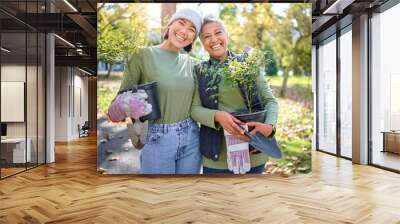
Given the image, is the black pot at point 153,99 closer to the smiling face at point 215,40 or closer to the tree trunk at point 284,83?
the smiling face at point 215,40

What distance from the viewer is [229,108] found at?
6.27 m

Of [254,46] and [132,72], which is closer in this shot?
[132,72]

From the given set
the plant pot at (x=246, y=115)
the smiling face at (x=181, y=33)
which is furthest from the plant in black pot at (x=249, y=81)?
the smiling face at (x=181, y=33)

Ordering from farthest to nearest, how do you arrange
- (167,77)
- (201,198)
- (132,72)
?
(132,72)
(167,77)
(201,198)

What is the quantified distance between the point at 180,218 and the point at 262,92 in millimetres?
2933

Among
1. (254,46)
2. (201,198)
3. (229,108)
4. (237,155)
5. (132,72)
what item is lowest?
(201,198)

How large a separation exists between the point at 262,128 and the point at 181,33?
1.89 metres

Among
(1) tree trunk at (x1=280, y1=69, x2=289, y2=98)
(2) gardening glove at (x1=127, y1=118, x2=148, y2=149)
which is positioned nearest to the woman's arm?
(2) gardening glove at (x1=127, y1=118, x2=148, y2=149)

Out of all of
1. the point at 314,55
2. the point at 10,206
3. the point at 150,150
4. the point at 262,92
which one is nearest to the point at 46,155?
the point at 150,150

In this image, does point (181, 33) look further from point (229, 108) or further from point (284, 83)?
point (284, 83)

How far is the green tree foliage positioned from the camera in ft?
20.8

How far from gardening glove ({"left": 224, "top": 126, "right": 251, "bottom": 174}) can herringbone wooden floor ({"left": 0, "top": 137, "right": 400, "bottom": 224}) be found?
16cm

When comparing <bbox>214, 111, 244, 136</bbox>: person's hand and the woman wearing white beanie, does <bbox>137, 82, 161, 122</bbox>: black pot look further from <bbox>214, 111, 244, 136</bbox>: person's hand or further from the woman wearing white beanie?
<bbox>214, 111, 244, 136</bbox>: person's hand

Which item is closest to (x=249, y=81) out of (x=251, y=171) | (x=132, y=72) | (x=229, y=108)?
(x=229, y=108)
